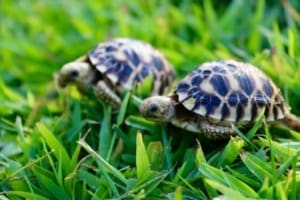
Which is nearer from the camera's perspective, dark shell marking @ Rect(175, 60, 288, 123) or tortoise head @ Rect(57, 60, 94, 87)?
dark shell marking @ Rect(175, 60, 288, 123)

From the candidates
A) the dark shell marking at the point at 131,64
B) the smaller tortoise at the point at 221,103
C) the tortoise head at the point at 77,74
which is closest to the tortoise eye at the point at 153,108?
the smaller tortoise at the point at 221,103

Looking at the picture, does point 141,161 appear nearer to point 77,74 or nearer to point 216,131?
point 216,131

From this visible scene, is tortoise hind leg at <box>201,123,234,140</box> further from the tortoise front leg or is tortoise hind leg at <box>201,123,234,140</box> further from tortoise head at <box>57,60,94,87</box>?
tortoise head at <box>57,60,94,87</box>

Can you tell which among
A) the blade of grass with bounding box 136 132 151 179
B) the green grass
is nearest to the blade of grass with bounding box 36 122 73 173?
the green grass

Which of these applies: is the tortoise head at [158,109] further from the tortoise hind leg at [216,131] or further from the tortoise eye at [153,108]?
the tortoise hind leg at [216,131]

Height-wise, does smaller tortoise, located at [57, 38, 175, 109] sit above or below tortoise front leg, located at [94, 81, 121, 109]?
above

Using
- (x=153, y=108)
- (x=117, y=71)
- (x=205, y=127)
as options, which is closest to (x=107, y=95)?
(x=117, y=71)
